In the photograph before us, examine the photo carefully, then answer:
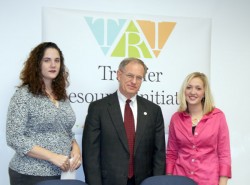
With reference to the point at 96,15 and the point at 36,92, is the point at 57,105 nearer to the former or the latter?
the point at 36,92

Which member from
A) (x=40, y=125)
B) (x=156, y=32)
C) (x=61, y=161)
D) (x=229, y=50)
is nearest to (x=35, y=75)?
(x=40, y=125)

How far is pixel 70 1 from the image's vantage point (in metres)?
2.91

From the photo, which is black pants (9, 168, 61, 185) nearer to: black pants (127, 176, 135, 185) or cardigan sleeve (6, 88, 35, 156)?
cardigan sleeve (6, 88, 35, 156)

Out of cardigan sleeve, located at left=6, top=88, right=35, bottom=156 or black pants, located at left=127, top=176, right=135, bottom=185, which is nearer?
cardigan sleeve, located at left=6, top=88, right=35, bottom=156

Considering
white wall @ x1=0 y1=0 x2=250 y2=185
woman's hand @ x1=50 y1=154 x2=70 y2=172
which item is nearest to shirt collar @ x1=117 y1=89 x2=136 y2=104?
woman's hand @ x1=50 y1=154 x2=70 y2=172

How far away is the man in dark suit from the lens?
2.29 metres

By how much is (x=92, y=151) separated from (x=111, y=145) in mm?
139

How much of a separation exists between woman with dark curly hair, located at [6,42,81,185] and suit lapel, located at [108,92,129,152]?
284mm

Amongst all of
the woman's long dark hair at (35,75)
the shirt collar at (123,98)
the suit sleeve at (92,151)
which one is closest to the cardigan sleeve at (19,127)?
the woman's long dark hair at (35,75)

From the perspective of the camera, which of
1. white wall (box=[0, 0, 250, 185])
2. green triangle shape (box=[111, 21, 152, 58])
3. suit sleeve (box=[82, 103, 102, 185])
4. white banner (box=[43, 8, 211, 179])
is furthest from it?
white wall (box=[0, 0, 250, 185])

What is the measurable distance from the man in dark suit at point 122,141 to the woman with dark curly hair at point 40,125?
0.45 feet

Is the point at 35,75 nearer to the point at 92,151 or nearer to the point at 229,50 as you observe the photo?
the point at 92,151

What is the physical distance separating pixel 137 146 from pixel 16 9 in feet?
5.10

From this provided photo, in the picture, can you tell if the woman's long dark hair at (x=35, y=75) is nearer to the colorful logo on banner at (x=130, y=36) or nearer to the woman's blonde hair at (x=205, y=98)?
the colorful logo on banner at (x=130, y=36)
